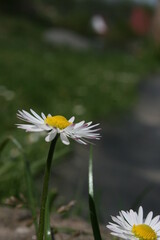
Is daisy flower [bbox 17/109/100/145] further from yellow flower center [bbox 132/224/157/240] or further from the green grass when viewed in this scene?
the green grass

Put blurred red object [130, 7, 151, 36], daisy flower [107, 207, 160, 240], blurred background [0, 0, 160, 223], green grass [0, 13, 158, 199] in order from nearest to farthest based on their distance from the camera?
daisy flower [107, 207, 160, 240]
blurred background [0, 0, 160, 223]
green grass [0, 13, 158, 199]
blurred red object [130, 7, 151, 36]

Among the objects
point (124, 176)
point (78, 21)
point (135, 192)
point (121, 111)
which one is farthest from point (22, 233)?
point (78, 21)

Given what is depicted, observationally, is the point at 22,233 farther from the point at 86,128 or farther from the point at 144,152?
the point at 144,152

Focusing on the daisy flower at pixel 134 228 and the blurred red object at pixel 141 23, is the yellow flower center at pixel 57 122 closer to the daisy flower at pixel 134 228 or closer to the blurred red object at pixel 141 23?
the daisy flower at pixel 134 228

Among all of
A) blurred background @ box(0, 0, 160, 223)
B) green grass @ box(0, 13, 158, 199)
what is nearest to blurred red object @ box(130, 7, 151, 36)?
blurred background @ box(0, 0, 160, 223)

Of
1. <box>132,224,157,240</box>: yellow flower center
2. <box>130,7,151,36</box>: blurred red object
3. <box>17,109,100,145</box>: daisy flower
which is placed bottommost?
<box>132,224,157,240</box>: yellow flower center
